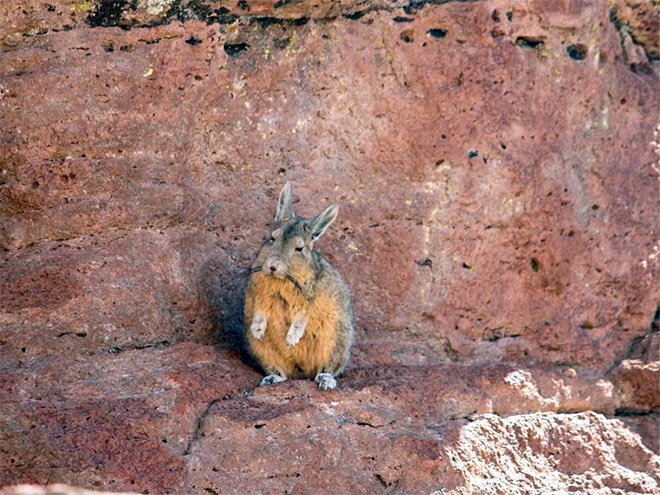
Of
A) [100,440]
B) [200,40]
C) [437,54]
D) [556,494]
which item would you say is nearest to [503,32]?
[437,54]

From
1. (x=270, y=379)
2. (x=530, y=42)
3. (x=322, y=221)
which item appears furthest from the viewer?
A: (x=530, y=42)

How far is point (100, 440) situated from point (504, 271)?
12.8ft

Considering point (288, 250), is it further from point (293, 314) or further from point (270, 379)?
point (270, 379)

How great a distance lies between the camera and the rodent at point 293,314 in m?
8.70

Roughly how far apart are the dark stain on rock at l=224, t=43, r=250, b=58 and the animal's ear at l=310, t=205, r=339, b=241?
1582 mm

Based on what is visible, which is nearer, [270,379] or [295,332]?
[270,379]

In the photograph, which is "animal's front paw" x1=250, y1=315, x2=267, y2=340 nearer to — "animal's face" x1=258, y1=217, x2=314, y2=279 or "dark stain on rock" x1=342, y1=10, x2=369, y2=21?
"animal's face" x1=258, y1=217, x2=314, y2=279

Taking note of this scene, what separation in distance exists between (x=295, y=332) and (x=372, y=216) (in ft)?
4.71

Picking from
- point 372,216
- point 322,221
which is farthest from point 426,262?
point 322,221

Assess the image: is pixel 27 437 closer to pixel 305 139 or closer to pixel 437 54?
pixel 305 139

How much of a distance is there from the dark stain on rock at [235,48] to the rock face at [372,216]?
3cm

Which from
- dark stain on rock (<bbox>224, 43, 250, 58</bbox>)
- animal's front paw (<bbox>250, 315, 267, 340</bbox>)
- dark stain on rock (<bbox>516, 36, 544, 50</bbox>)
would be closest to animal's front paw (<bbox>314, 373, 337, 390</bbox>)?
animal's front paw (<bbox>250, 315, 267, 340</bbox>)

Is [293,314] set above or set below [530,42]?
below

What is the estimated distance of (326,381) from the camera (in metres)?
8.32
